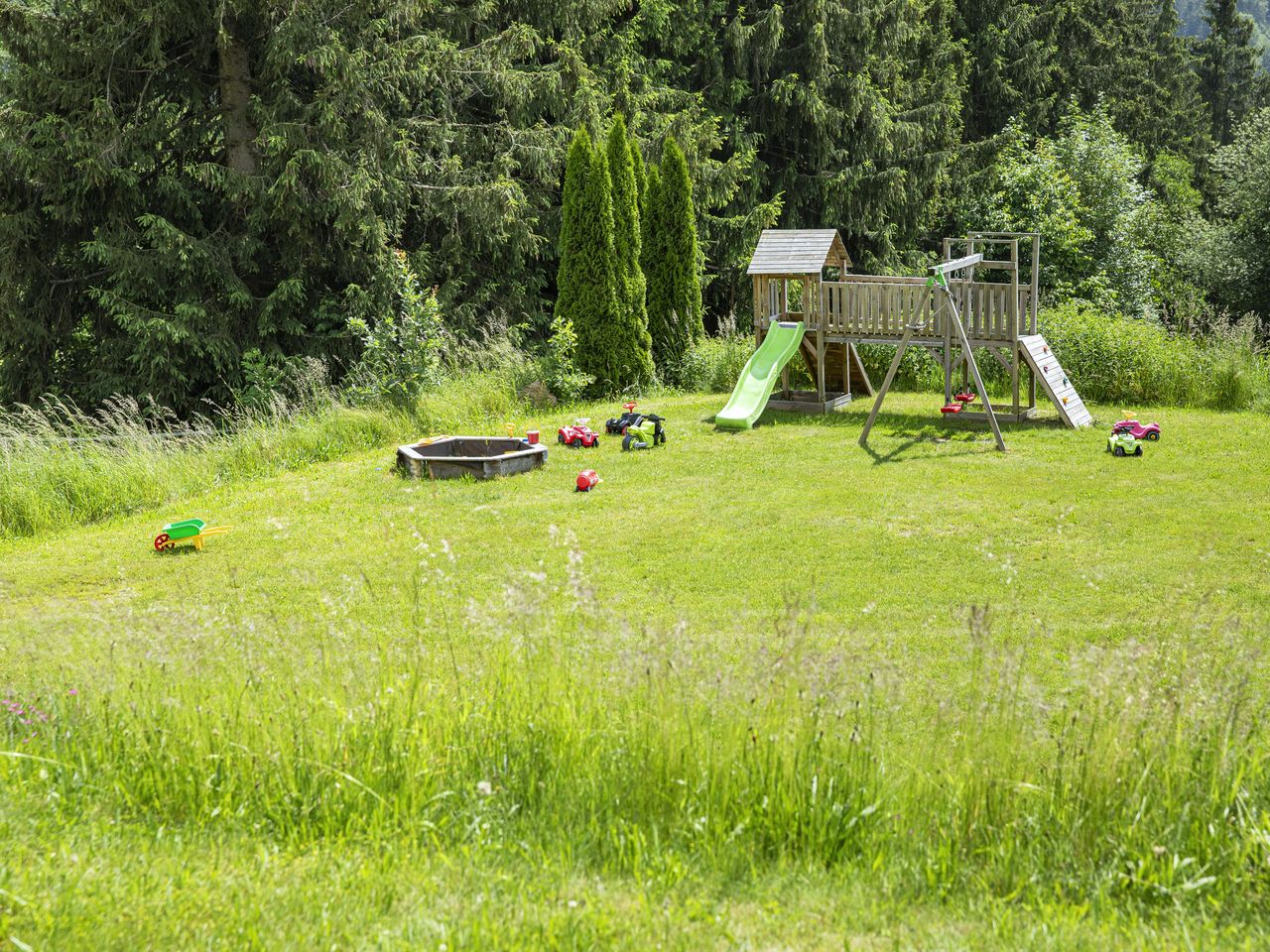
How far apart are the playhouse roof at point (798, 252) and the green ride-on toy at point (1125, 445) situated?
4242 millimetres

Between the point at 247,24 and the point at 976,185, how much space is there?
17.5 m

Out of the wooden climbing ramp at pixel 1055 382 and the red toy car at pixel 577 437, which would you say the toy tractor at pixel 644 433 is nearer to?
the red toy car at pixel 577 437

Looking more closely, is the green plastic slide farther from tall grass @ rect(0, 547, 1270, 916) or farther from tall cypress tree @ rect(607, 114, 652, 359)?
tall grass @ rect(0, 547, 1270, 916)

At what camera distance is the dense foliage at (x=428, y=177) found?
16.3 meters

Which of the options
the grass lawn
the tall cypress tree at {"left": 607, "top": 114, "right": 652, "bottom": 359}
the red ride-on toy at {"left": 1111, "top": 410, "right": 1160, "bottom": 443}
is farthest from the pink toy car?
the tall cypress tree at {"left": 607, "top": 114, "right": 652, "bottom": 359}

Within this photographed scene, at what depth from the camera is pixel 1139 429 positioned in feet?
39.0

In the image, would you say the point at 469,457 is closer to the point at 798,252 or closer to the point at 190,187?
the point at 798,252

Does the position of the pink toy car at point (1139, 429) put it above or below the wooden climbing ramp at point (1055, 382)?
below

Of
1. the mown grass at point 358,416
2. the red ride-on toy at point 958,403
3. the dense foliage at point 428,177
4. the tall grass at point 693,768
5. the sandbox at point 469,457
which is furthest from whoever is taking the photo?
the dense foliage at point 428,177

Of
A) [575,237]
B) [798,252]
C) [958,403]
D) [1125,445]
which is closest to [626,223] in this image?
[575,237]

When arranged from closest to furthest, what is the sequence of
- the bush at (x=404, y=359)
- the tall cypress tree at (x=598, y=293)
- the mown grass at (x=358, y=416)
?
the mown grass at (x=358, y=416) < the bush at (x=404, y=359) < the tall cypress tree at (x=598, y=293)

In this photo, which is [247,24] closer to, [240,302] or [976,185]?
[240,302]

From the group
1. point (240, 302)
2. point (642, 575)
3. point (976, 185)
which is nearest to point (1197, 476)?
point (642, 575)

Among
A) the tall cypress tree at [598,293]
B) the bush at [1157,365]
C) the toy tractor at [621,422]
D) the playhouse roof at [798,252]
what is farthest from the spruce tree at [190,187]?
the bush at [1157,365]
